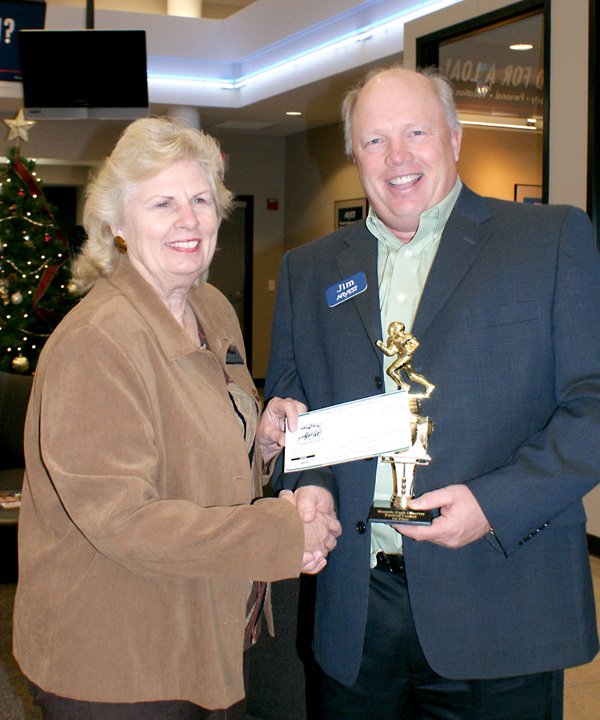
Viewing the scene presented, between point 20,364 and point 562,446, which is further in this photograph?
point 20,364

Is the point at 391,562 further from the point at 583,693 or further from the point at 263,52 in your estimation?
the point at 263,52

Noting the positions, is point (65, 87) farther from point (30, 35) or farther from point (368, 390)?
point (368, 390)

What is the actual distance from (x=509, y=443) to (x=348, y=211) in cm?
878

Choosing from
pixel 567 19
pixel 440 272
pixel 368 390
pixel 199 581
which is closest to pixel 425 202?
pixel 440 272

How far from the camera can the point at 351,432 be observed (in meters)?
1.52

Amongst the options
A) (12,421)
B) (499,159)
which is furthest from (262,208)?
(12,421)

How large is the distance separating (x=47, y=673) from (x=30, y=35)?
6.13 metres

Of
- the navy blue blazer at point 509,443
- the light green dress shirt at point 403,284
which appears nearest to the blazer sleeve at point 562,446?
the navy blue blazer at point 509,443

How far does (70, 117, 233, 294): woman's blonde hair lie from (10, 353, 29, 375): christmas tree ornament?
4.43m

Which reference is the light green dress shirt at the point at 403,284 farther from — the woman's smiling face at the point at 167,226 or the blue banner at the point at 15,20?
the blue banner at the point at 15,20

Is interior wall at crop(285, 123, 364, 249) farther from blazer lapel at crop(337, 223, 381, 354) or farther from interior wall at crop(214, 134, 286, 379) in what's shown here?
blazer lapel at crop(337, 223, 381, 354)

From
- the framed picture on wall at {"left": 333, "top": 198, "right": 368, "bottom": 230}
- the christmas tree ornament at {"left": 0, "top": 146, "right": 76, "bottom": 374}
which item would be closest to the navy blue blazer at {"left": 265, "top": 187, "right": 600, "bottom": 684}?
the christmas tree ornament at {"left": 0, "top": 146, "right": 76, "bottom": 374}

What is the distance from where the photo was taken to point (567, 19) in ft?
14.8

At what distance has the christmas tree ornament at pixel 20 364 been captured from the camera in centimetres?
596
